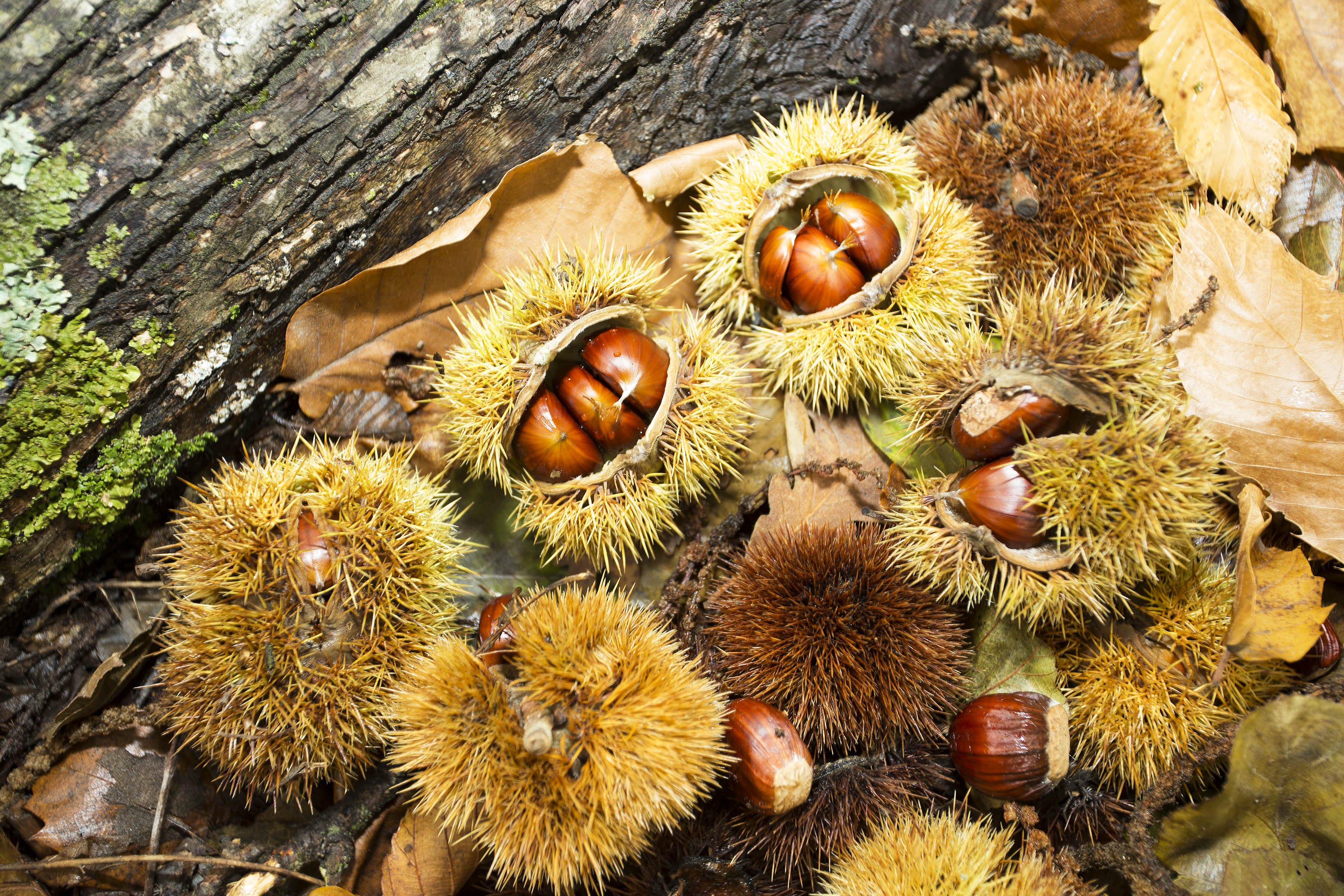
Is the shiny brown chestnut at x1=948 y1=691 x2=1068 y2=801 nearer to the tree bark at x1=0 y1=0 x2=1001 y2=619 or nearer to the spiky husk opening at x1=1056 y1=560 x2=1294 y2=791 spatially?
the spiky husk opening at x1=1056 y1=560 x2=1294 y2=791

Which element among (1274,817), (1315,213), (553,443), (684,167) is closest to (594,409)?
(553,443)

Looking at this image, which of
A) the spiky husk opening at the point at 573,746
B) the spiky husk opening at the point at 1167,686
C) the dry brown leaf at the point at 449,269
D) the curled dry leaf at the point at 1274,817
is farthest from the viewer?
the dry brown leaf at the point at 449,269

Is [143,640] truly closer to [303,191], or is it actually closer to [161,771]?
[161,771]

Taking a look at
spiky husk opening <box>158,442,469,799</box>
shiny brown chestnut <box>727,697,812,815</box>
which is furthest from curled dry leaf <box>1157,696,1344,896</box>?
spiky husk opening <box>158,442,469,799</box>

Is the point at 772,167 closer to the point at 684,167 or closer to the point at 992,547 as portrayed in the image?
the point at 684,167

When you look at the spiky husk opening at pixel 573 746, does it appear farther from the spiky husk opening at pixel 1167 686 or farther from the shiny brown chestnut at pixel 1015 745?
the spiky husk opening at pixel 1167 686

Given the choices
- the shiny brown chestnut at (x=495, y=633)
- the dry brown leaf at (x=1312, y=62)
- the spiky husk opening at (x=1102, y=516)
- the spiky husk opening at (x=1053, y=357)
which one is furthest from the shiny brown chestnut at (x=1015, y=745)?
the dry brown leaf at (x=1312, y=62)

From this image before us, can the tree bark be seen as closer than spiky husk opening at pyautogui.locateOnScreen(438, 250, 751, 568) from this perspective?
Yes
